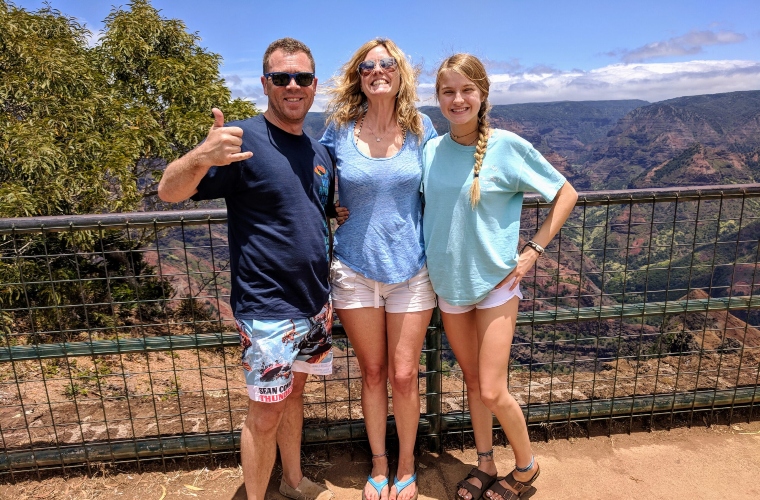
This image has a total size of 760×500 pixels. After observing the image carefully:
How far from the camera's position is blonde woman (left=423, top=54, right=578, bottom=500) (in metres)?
2.23

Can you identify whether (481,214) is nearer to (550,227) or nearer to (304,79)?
(550,227)

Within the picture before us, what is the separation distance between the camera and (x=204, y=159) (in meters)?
1.88

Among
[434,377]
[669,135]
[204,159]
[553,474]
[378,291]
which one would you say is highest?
[204,159]

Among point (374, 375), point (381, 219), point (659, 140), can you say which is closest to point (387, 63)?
→ point (381, 219)

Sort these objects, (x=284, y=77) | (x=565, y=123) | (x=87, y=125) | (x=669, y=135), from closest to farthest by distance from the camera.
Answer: (x=284, y=77)
(x=87, y=125)
(x=669, y=135)
(x=565, y=123)

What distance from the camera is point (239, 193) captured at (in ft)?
6.89

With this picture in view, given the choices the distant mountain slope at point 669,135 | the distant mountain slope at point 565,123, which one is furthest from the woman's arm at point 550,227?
the distant mountain slope at point 565,123

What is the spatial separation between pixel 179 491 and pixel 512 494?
1.70 metres

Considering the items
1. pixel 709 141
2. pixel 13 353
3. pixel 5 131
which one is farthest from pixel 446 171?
pixel 709 141

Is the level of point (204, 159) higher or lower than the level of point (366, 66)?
lower

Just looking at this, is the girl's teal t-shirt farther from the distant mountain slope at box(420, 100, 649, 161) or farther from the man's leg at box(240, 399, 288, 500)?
the distant mountain slope at box(420, 100, 649, 161)

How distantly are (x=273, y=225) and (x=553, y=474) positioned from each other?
202 cm

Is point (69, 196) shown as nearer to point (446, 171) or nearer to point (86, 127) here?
point (86, 127)

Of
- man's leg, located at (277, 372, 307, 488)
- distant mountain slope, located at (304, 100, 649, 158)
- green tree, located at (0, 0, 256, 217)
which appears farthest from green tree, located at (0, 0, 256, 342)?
distant mountain slope, located at (304, 100, 649, 158)
